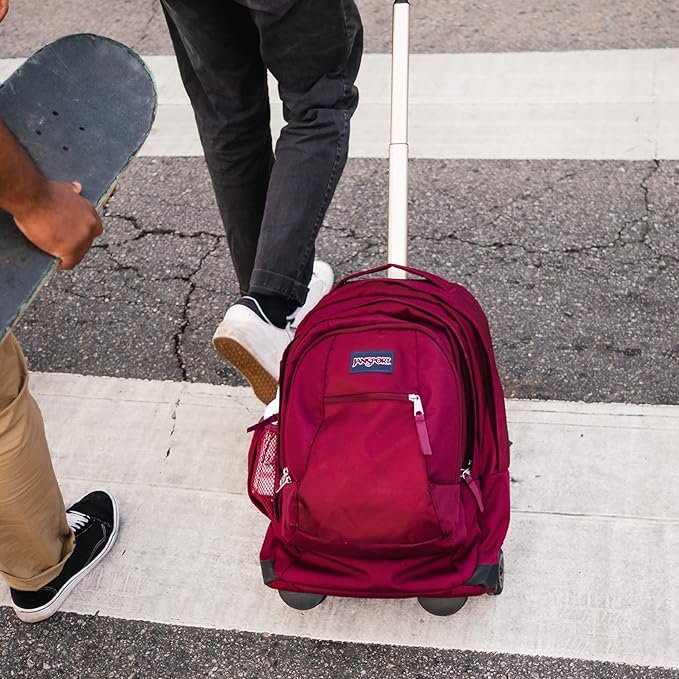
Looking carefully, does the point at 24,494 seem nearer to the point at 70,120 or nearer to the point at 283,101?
the point at 70,120

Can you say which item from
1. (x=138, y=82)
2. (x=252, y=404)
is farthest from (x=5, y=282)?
(x=252, y=404)

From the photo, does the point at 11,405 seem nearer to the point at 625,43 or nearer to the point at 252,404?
the point at 252,404

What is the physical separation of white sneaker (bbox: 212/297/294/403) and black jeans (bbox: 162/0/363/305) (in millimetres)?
85

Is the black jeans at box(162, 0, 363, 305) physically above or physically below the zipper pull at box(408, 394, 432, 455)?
above

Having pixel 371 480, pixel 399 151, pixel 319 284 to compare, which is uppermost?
pixel 399 151

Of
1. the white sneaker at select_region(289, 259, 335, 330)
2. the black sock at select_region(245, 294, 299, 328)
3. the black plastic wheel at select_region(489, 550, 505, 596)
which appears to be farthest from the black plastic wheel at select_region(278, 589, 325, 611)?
the white sneaker at select_region(289, 259, 335, 330)

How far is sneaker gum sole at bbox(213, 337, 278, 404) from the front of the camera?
2395 mm

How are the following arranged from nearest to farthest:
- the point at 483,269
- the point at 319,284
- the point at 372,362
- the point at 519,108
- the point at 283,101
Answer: the point at 372,362 → the point at 283,101 → the point at 319,284 → the point at 483,269 → the point at 519,108

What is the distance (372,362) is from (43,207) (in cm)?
73

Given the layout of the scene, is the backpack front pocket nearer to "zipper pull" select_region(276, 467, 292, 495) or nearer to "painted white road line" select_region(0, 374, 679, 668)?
"zipper pull" select_region(276, 467, 292, 495)

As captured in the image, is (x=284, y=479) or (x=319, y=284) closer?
(x=284, y=479)

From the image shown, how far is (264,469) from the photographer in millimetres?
2246

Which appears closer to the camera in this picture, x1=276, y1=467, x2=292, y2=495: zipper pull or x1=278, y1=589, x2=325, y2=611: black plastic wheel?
x1=276, y1=467, x2=292, y2=495: zipper pull

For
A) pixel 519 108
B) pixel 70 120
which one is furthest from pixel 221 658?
pixel 519 108
